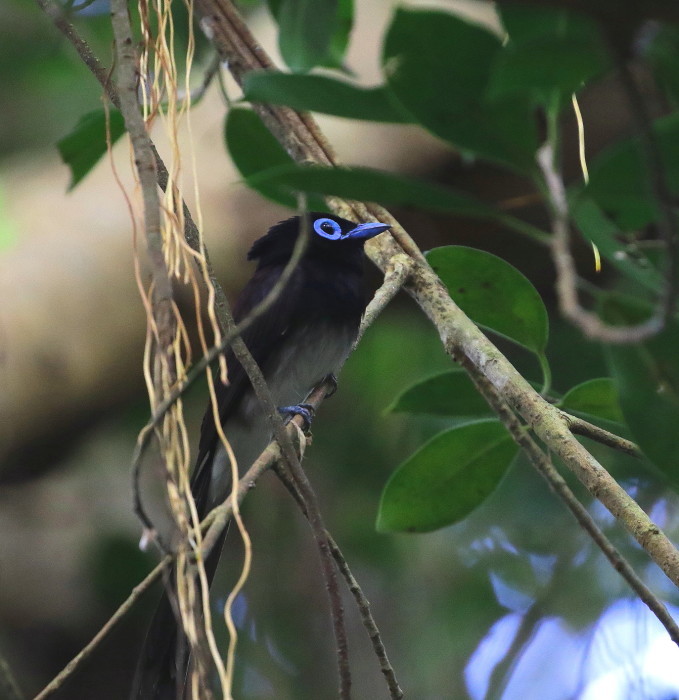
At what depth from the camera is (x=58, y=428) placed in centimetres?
304

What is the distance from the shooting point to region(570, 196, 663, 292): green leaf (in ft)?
2.85

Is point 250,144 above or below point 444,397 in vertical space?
above

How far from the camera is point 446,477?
1.55 m

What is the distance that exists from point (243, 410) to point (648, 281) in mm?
1984

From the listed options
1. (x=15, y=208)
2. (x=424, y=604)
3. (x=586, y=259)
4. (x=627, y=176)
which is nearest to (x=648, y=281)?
(x=627, y=176)

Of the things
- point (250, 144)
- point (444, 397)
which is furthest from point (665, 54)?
point (250, 144)

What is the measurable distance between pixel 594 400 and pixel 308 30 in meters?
0.68

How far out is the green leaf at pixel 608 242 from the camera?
87cm

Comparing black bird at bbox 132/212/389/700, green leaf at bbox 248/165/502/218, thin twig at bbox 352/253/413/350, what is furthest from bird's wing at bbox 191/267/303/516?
green leaf at bbox 248/165/502/218

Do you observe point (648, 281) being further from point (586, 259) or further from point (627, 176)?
point (586, 259)

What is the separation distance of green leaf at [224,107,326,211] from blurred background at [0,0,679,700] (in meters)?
1.02

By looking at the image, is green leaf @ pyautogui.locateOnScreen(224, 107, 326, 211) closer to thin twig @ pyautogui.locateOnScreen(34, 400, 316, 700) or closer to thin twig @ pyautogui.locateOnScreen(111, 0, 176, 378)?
thin twig @ pyautogui.locateOnScreen(111, 0, 176, 378)

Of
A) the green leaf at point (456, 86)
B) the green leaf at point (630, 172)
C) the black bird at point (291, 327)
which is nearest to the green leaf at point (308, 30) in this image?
the green leaf at point (456, 86)

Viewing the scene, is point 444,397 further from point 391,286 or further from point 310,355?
point 310,355
